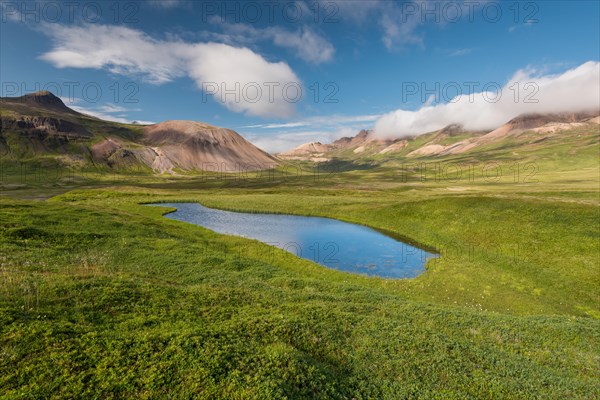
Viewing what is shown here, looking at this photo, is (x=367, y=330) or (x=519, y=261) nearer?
(x=367, y=330)

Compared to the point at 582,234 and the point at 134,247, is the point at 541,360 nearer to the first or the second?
the point at 134,247

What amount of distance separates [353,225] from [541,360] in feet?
205

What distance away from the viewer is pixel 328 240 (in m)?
65.4

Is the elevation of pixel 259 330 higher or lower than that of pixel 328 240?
higher

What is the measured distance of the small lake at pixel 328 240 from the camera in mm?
49531

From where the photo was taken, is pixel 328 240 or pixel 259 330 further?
pixel 328 240

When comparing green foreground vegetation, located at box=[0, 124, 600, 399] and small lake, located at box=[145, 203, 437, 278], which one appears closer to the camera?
green foreground vegetation, located at box=[0, 124, 600, 399]

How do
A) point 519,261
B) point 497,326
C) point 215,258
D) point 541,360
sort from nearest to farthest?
point 541,360 < point 497,326 < point 215,258 < point 519,261

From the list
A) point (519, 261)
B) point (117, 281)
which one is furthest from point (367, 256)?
point (117, 281)

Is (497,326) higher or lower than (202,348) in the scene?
lower

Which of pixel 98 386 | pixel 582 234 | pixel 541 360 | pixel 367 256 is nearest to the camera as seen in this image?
pixel 98 386

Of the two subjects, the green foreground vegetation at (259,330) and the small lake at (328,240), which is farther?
the small lake at (328,240)

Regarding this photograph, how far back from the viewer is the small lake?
4953 cm

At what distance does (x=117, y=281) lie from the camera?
20.5 meters
